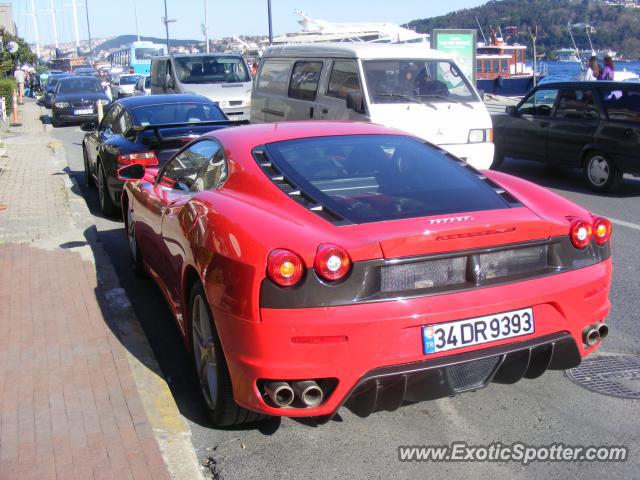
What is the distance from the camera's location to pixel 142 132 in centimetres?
903

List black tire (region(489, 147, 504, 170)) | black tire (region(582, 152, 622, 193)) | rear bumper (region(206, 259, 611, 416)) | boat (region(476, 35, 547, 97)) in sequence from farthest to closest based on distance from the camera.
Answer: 1. boat (region(476, 35, 547, 97))
2. black tire (region(489, 147, 504, 170))
3. black tire (region(582, 152, 622, 193))
4. rear bumper (region(206, 259, 611, 416))

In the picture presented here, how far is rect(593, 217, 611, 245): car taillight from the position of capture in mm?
3814

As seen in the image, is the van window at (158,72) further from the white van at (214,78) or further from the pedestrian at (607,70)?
the pedestrian at (607,70)

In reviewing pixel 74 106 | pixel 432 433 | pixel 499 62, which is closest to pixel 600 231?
pixel 432 433

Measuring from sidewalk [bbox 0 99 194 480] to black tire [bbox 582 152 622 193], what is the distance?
7.18m

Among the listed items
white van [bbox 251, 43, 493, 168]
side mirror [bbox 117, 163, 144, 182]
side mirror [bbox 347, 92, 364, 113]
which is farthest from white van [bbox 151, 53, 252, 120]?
side mirror [bbox 117, 163, 144, 182]

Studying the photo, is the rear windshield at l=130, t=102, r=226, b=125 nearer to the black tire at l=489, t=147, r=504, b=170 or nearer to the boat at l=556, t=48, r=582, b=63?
the black tire at l=489, t=147, r=504, b=170

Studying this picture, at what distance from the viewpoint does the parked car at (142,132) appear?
8617 mm

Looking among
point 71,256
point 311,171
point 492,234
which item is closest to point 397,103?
point 71,256

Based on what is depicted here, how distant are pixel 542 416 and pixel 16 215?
7496mm

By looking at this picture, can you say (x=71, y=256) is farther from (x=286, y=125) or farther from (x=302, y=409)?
(x=302, y=409)

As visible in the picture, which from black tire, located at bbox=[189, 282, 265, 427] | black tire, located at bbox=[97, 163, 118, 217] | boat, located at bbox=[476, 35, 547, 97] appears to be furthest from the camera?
boat, located at bbox=[476, 35, 547, 97]

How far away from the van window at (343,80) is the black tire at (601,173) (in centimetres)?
363

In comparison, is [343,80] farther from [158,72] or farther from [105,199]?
[158,72]
